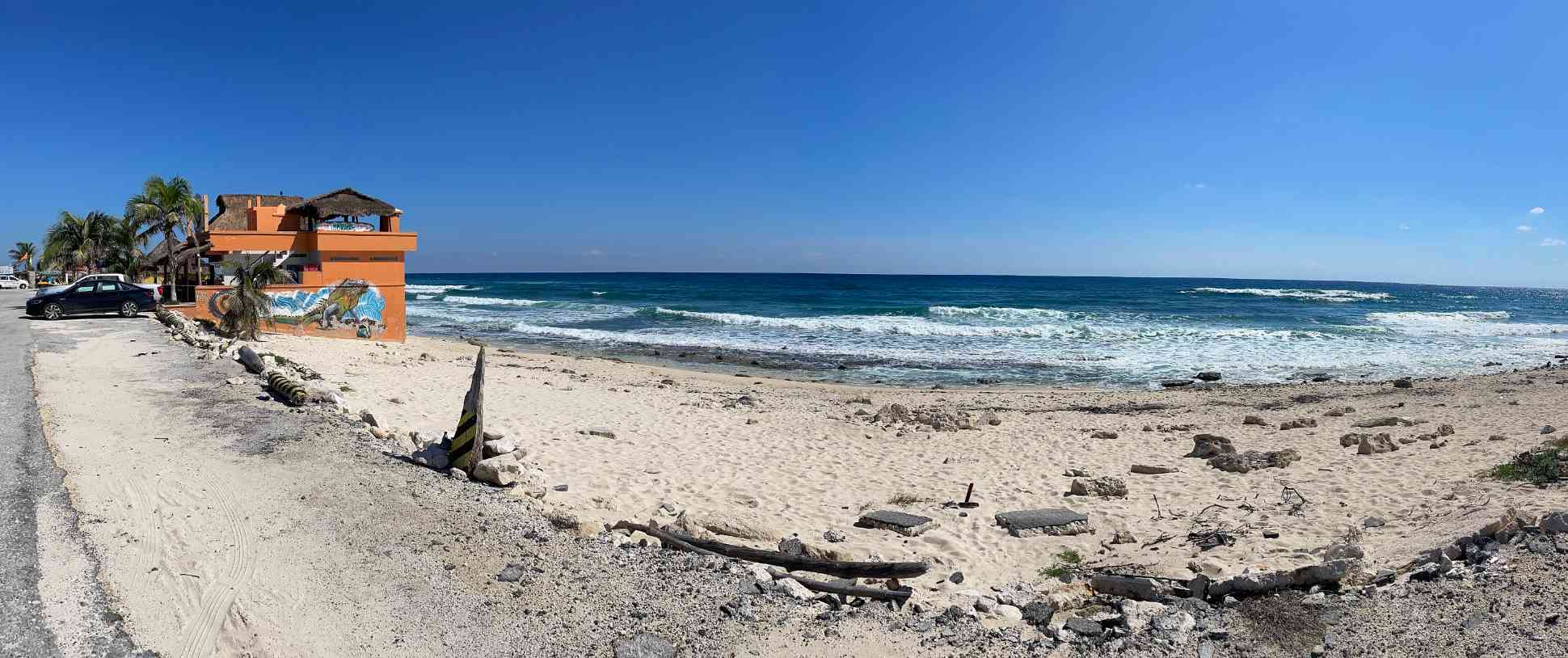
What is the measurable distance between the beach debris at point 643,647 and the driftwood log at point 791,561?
1144 mm

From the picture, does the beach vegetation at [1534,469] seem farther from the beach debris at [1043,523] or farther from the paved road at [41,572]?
the paved road at [41,572]

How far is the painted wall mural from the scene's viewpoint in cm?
1980

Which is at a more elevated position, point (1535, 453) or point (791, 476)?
point (1535, 453)

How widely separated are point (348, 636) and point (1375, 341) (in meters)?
34.2

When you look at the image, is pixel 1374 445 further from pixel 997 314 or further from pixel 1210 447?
pixel 997 314

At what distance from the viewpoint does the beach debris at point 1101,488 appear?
758 cm

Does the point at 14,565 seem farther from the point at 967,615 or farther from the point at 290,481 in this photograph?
the point at 967,615

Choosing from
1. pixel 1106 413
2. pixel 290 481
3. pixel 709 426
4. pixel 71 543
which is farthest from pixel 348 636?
pixel 1106 413

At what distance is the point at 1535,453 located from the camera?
24.6ft

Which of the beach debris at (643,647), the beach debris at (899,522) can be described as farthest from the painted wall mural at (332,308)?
the beach debris at (643,647)

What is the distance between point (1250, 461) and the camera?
870 cm

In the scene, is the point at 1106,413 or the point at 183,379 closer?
the point at 183,379

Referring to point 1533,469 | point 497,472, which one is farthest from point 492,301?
point 1533,469

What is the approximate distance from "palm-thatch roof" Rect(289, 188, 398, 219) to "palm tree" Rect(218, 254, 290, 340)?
2.72m
